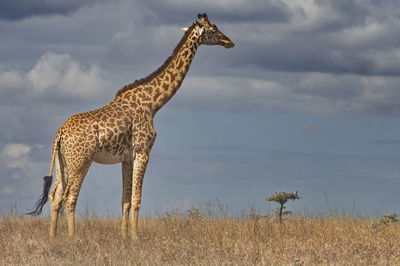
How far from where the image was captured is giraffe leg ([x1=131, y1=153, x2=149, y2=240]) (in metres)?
16.6

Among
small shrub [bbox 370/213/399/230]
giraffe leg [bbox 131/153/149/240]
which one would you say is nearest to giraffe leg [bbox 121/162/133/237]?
giraffe leg [bbox 131/153/149/240]

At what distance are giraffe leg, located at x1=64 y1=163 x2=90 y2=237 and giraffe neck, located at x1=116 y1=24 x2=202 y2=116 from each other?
226 centimetres

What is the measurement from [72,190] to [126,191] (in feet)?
4.43

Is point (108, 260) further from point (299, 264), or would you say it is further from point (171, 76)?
point (171, 76)

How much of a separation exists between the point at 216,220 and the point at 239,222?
0.70m

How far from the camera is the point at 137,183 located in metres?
16.7

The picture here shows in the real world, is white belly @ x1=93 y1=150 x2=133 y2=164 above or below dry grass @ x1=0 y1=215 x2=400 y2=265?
above

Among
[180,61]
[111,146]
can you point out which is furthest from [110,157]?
[180,61]

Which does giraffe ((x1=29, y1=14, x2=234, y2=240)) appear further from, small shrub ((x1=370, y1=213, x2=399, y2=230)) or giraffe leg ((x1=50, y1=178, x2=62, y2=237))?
small shrub ((x1=370, y1=213, x2=399, y2=230))

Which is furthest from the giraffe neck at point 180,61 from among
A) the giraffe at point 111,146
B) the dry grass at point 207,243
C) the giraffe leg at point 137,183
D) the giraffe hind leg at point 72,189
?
the dry grass at point 207,243

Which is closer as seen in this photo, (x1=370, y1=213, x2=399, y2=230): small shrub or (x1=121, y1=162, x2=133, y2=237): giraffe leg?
(x1=121, y1=162, x2=133, y2=237): giraffe leg

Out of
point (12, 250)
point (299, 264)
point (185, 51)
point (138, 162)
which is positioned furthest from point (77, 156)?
point (299, 264)

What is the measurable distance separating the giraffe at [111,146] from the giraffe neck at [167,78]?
0.08 ft

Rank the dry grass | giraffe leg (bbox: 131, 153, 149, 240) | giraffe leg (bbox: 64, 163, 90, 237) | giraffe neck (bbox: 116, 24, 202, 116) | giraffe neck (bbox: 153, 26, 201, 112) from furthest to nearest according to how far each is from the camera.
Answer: giraffe neck (bbox: 153, 26, 201, 112), giraffe neck (bbox: 116, 24, 202, 116), giraffe leg (bbox: 131, 153, 149, 240), giraffe leg (bbox: 64, 163, 90, 237), the dry grass
